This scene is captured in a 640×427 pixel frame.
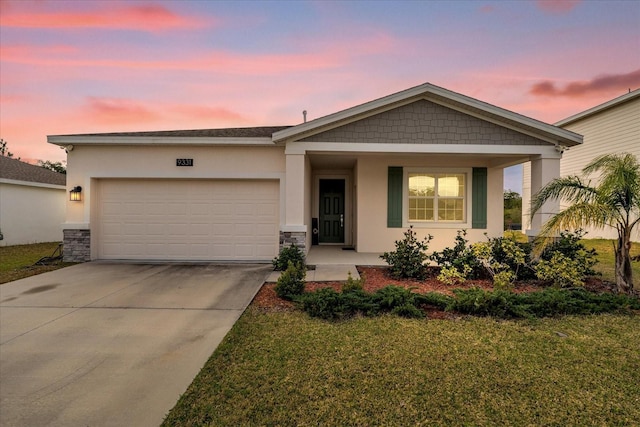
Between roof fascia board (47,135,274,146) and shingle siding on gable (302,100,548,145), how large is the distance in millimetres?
1490

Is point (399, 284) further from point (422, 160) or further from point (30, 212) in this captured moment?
point (30, 212)

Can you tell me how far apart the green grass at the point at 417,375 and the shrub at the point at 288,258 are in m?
3.05

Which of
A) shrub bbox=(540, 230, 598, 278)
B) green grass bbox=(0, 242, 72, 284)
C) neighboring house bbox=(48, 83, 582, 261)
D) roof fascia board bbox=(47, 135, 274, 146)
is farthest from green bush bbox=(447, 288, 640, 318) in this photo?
green grass bbox=(0, 242, 72, 284)

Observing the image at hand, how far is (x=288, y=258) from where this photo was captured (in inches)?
287

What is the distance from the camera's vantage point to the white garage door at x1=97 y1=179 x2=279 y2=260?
8398 millimetres

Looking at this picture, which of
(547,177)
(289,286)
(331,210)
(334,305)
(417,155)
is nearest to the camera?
(334,305)

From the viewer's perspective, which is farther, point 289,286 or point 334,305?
point 289,286

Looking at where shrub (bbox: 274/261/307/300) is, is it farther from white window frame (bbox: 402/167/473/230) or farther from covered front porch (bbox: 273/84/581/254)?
white window frame (bbox: 402/167/473/230)

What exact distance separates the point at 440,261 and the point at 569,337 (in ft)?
10.2

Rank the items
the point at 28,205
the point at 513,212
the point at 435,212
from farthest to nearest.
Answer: the point at 513,212, the point at 28,205, the point at 435,212

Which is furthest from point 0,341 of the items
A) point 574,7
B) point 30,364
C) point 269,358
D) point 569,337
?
point 574,7

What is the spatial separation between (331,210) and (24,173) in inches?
540

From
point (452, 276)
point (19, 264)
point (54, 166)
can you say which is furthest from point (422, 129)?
point (54, 166)

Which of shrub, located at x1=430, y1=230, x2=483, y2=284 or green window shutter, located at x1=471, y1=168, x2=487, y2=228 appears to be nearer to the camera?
shrub, located at x1=430, y1=230, x2=483, y2=284
